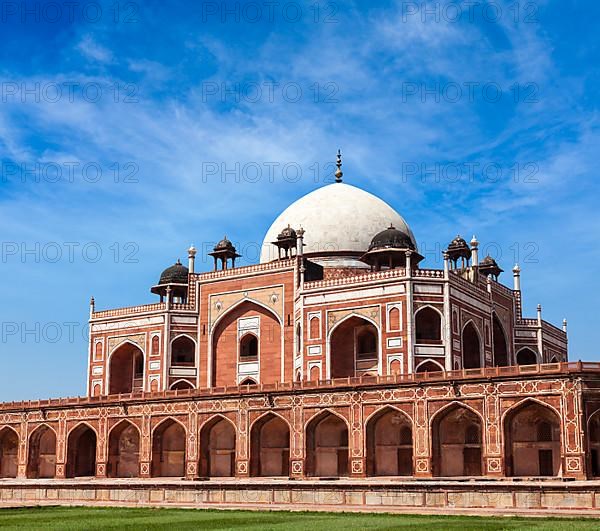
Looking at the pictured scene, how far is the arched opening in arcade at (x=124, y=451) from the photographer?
35438 mm

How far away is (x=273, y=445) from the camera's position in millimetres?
33156

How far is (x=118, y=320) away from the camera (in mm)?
41969

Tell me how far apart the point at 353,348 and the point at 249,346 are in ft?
17.9

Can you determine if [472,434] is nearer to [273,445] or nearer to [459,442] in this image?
[459,442]

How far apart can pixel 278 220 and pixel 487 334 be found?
1217 centimetres

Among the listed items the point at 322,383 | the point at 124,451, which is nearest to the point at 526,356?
the point at 322,383

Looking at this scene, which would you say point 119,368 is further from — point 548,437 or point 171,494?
point 548,437

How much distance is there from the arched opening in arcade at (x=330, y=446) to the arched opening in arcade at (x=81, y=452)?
10333mm

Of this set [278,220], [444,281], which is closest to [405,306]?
[444,281]

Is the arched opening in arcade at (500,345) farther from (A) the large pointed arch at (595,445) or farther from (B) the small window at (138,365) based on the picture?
(B) the small window at (138,365)

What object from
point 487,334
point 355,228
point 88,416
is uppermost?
point 355,228

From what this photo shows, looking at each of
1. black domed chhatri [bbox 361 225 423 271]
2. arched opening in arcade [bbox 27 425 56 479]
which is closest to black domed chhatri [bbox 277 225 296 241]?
black domed chhatri [bbox 361 225 423 271]

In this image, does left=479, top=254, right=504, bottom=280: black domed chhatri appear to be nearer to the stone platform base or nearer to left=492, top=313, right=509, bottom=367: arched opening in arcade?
left=492, top=313, right=509, bottom=367: arched opening in arcade

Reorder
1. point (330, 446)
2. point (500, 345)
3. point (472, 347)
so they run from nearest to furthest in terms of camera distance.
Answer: point (330, 446) → point (472, 347) → point (500, 345)
